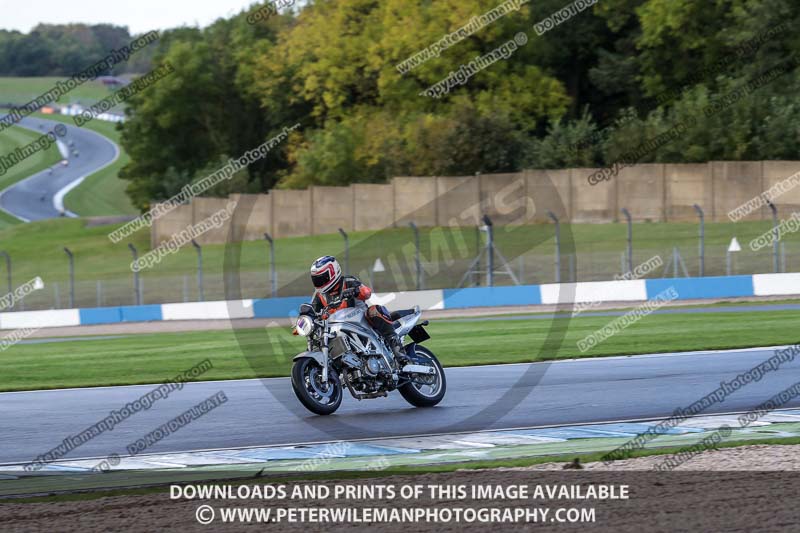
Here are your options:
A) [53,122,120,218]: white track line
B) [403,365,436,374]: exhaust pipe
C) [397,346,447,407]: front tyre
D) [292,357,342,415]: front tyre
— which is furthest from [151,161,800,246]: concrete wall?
[292,357,342,415]: front tyre

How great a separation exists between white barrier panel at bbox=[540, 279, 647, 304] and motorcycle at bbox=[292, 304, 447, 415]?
1998cm

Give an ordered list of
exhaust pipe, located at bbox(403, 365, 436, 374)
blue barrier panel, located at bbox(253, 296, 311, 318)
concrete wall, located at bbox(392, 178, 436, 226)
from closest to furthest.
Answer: exhaust pipe, located at bbox(403, 365, 436, 374) < blue barrier panel, located at bbox(253, 296, 311, 318) < concrete wall, located at bbox(392, 178, 436, 226)

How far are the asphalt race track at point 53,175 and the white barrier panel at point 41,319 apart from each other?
4949cm

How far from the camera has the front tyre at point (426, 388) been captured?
532 inches

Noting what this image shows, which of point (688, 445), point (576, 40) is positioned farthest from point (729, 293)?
point (576, 40)

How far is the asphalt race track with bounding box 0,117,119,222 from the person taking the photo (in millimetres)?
91750

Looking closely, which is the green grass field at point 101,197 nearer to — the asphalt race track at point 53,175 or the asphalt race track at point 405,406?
the asphalt race track at point 53,175

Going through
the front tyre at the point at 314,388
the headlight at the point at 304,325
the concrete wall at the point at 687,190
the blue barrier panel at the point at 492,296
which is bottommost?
the front tyre at the point at 314,388

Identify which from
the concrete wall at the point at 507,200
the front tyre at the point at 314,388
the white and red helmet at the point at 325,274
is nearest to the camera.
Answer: the front tyre at the point at 314,388

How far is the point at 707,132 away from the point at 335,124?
64.5ft

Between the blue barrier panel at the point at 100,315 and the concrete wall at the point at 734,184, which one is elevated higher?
the concrete wall at the point at 734,184

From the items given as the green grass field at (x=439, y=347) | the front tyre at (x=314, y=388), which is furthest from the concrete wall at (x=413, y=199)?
the front tyre at (x=314, y=388)

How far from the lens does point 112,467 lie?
1058 cm

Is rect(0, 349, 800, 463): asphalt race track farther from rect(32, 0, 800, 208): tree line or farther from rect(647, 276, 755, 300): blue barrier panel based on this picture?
rect(32, 0, 800, 208): tree line
